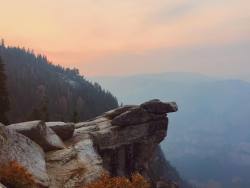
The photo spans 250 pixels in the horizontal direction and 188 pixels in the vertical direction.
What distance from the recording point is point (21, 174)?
1124 inches

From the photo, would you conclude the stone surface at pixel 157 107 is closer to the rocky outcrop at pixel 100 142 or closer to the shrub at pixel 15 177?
the rocky outcrop at pixel 100 142

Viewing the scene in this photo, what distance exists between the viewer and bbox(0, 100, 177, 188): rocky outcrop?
1400 inches

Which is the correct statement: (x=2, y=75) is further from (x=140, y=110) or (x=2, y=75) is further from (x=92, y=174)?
(x=92, y=174)

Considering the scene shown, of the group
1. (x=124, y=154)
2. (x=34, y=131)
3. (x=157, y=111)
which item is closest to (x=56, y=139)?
(x=34, y=131)

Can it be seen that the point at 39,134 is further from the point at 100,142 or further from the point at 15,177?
the point at 15,177

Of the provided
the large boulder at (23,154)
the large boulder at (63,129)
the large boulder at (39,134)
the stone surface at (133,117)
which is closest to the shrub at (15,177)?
the large boulder at (23,154)

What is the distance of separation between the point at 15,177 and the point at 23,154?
6.15 m

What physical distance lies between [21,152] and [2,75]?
41705 millimetres

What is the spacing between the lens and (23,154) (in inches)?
1352

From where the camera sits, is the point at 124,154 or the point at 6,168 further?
the point at 124,154

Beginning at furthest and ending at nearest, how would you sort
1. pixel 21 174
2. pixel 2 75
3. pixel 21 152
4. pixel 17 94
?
1. pixel 17 94
2. pixel 2 75
3. pixel 21 152
4. pixel 21 174

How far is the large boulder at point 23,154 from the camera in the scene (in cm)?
3198

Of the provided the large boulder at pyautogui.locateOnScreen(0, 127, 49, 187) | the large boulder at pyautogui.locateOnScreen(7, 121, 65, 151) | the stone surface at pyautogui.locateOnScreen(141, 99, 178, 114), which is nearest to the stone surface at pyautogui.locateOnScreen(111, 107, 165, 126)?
the stone surface at pyautogui.locateOnScreen(141, 99, 178, 114)

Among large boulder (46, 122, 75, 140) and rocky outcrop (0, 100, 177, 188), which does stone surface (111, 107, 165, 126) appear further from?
large boulder (46, 122, 75, 140)
